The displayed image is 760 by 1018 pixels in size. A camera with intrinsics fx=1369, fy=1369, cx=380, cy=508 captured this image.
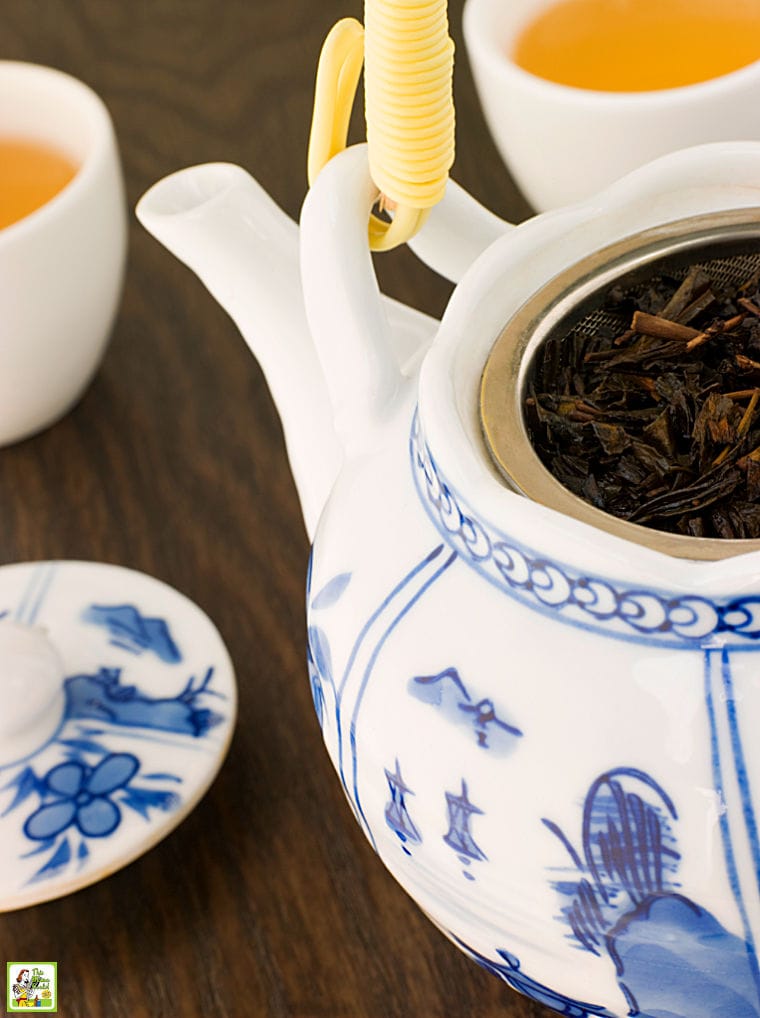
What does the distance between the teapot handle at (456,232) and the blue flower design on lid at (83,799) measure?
381 mm

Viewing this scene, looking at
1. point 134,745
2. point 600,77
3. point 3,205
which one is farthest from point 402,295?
point 134,745

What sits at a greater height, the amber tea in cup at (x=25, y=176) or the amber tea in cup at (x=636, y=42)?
the amber tea in cup at (x=636, y=42)

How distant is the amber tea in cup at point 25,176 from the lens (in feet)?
3.84

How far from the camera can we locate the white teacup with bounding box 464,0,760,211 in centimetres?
99

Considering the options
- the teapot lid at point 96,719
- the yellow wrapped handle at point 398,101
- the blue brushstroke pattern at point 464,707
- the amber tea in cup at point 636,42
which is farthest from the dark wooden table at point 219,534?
the yellow wrapped handle at point 398,101

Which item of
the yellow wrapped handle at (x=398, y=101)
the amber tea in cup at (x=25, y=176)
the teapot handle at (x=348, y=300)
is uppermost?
the yellow wrapped handle at (x=398, y=101)

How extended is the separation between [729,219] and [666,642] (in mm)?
264

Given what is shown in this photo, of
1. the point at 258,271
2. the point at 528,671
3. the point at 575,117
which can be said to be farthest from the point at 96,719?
the point at 575,117

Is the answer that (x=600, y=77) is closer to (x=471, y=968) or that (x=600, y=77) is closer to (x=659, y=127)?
(x=659, y=127)

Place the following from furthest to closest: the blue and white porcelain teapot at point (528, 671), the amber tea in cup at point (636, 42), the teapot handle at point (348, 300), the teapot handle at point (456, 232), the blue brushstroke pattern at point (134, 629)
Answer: the amber tea in cup at point (636, 42) → the blue brushstroke pattern at point (134, 629) → the teapot handle at point (456, 232) → the teapot handle at point (348, 300) → the blue and white porcelain teapot at point (528, 671)

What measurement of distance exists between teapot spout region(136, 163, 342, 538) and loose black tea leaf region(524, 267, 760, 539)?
0.77 ft

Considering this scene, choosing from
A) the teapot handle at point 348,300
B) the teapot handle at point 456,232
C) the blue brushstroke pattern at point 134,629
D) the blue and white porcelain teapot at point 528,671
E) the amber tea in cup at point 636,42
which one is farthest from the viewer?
the amber tea in cup at point 636,42

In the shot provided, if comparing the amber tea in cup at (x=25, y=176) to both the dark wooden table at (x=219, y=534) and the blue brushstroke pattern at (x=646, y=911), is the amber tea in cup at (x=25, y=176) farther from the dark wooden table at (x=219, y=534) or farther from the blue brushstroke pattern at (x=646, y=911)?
the blue brushstroke pattern at (x=646, y=911)

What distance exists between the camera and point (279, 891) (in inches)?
34.6
